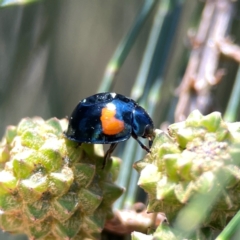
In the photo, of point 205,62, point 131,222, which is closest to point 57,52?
point 205,62

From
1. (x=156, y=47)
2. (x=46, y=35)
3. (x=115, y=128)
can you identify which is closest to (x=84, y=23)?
(x=46, y=35)

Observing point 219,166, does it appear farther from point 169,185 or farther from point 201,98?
point 201,98

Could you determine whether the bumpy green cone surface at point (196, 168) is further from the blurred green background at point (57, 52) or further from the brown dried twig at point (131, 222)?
the blurred green background at point (57, 52)

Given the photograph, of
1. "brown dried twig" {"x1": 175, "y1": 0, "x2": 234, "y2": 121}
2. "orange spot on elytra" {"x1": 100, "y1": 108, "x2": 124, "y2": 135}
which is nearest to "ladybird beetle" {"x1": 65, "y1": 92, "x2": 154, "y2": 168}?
"orange spot on elytra" {"x1": 100, "y1": 108, "x2": 124, "y2": 135}

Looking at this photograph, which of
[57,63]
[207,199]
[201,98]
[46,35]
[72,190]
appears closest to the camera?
[207,199]

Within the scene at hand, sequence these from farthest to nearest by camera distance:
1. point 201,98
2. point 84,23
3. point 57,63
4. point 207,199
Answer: point 84,23
point 57,63
point 201,98
point 207,199

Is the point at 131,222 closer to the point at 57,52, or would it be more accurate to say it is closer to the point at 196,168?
the point at 196,168
